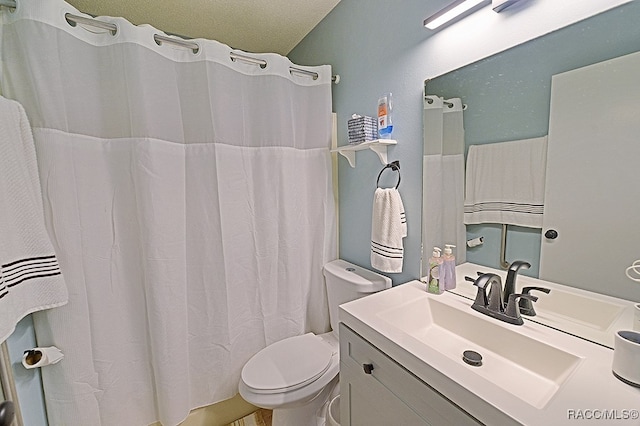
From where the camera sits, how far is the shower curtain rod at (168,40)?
106cm

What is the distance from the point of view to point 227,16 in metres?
Answer: 1.69

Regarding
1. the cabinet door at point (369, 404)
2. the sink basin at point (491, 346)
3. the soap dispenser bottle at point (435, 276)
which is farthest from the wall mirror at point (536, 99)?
the cabinet door at point (369, 404)

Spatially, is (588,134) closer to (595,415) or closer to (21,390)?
(595,415)

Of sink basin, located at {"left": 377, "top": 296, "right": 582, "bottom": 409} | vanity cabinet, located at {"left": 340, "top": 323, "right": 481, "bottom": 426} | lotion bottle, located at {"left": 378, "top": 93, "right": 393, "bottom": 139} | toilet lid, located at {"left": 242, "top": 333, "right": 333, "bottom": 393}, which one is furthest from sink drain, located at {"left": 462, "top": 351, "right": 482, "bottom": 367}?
lotion bottle, located at {"left": 378, "top": 93, "right": 393, "bottom": 139}

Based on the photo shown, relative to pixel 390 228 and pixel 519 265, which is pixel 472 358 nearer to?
pixel 519 265

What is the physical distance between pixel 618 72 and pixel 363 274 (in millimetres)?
1211

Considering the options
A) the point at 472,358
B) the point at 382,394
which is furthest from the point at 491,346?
the point at 382,394

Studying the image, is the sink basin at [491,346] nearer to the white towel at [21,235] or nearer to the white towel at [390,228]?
the white towel at [390,228]

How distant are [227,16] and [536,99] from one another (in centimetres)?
175

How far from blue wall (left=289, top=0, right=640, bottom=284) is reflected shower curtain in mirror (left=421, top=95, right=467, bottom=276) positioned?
4 centimetres

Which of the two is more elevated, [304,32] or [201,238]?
[304,32]

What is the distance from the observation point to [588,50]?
78 centimetres

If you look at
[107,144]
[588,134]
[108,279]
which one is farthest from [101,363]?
[588,134]

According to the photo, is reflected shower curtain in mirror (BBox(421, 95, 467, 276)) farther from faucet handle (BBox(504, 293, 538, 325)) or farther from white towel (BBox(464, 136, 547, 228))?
faucet handle (BBox(504, 293, 538, 325))
